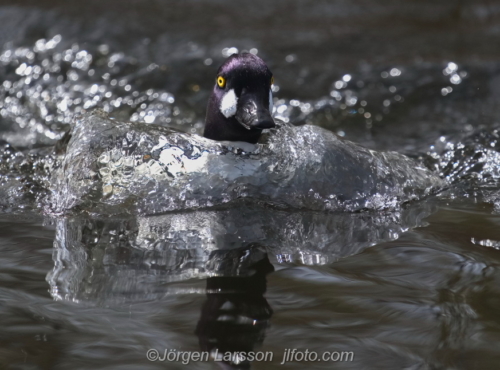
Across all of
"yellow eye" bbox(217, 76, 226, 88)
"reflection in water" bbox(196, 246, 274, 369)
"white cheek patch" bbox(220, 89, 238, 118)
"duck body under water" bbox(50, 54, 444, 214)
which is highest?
"yellow eye" bbox(217, 76, 226, 88)

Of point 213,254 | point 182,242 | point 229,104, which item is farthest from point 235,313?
point 229,104

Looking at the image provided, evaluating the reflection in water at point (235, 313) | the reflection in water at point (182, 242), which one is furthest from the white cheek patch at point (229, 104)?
the reflection in water at point (235, 313)

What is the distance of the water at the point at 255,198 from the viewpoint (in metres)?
2.15

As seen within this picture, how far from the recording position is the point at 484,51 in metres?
6.80

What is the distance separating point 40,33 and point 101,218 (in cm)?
398

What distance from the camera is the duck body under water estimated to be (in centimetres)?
359

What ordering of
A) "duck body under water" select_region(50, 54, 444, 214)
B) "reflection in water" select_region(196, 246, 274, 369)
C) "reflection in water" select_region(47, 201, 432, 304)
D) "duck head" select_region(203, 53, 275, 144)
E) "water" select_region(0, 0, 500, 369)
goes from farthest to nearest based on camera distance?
"duck body under water" select_region(50, 54, 444, 214)
"duck head" select_region(203, 53, 275, 144)
"reflection in water" select_region(47, 201, 432, 304)
"water" select_region(0, 0, 500, 369)
"reflection in water" select_region(196, 246, 274, 369)

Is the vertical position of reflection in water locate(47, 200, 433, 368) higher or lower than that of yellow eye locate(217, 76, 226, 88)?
lower

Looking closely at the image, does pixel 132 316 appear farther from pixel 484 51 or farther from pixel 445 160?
pixel 484 51

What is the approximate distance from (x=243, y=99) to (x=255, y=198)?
1.75 feet

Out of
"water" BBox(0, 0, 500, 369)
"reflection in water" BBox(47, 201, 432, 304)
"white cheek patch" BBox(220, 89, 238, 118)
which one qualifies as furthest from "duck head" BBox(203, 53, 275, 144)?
"reflection in water" BBox(47, 201, 432, 304)

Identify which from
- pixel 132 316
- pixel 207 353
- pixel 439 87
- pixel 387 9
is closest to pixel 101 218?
pixel 132 316

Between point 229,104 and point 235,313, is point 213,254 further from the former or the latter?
point 229,104

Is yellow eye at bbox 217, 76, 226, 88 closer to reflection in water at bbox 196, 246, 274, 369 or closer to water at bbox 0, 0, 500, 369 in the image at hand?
water at bbox 0, 0, 500, 369
